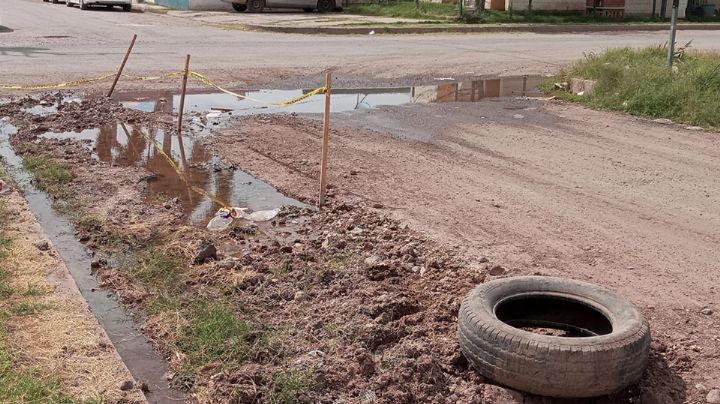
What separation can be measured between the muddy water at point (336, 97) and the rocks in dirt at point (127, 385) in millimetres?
8439

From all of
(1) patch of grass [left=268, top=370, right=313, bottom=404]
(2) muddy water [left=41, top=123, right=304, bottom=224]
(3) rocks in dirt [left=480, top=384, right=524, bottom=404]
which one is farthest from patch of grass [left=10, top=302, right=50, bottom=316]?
(3) rocks in dirt [left=480, top=384, right=524, bottom=404]

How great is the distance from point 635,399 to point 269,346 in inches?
86.8

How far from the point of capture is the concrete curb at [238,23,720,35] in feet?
91.2

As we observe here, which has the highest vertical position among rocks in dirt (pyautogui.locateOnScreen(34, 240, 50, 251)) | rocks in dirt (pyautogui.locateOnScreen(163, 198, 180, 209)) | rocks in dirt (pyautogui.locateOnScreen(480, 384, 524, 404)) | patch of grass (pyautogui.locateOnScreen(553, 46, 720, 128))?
patch of grass (pyautogui.locateOnScreen(553, 46, 720, 128))

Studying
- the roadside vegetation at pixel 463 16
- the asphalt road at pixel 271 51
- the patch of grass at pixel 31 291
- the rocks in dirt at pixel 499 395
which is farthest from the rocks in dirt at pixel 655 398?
the roadside vegetation at pixel 463 16

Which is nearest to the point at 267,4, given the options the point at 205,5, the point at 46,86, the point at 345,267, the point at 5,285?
the point at 205,5

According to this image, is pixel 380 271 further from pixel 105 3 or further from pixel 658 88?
pixel 105 3

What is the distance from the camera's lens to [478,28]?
30.4 metres

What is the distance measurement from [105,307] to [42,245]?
47.5 inches

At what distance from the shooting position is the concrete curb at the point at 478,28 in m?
27.8

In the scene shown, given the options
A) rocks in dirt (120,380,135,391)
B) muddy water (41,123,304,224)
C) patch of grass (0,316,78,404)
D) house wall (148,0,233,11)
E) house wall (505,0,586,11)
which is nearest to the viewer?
patch of grass (0,316,78,404)

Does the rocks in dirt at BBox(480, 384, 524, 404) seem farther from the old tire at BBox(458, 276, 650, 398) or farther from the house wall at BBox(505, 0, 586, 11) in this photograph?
the house wall at BBox(505, 0, 586, 11)

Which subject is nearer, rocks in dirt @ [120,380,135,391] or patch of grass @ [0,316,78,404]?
patch of grass @ [0,316,78,404]

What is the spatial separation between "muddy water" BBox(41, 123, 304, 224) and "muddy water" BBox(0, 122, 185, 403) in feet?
3.81
